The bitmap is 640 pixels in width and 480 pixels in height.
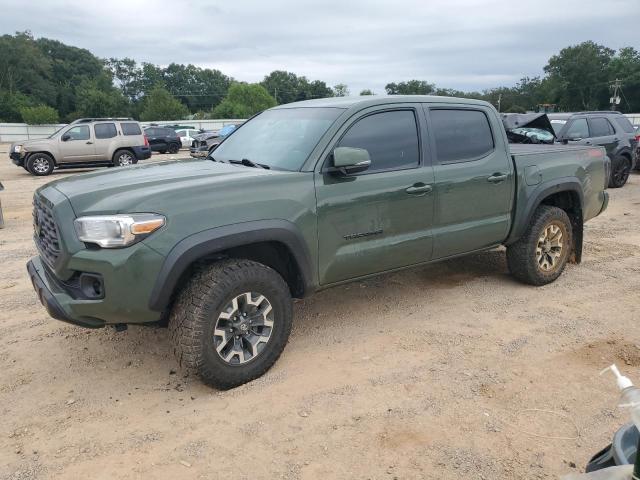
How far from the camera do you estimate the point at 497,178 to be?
4.65 metres

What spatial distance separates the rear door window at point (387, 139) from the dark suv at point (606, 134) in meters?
7.60

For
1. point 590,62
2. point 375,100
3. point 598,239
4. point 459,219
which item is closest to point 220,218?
point 375,100

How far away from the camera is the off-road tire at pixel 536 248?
506 centimetres

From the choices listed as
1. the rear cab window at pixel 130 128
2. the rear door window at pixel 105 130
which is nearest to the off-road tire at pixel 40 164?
the rear door window at pixel 105 130

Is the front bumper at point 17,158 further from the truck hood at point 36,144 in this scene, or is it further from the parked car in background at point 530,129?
the parked car in background at point 530,129

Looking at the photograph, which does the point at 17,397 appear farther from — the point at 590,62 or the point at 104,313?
the point at 590,62

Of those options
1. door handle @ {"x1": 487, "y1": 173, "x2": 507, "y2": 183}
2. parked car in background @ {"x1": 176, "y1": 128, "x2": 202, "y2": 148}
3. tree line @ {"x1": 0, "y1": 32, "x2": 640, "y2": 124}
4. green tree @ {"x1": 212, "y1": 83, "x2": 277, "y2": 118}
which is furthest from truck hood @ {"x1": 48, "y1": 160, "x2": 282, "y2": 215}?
green tree @ {"x1": 212, "y1": 83, "x2": 277, "y2": 118}

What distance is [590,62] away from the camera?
8238cm

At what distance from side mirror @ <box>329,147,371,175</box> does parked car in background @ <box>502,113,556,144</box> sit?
4177 millimetres

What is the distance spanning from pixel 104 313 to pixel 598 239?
6.89m

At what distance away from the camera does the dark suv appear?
36.3ft

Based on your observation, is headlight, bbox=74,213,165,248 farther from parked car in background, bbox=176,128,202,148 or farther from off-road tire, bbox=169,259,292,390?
parked car in background, bbox=176,128,202,148

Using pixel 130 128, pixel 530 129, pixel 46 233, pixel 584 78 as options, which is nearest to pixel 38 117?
pixel 130 128

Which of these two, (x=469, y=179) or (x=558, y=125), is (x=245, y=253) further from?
(x=558, y=125)
